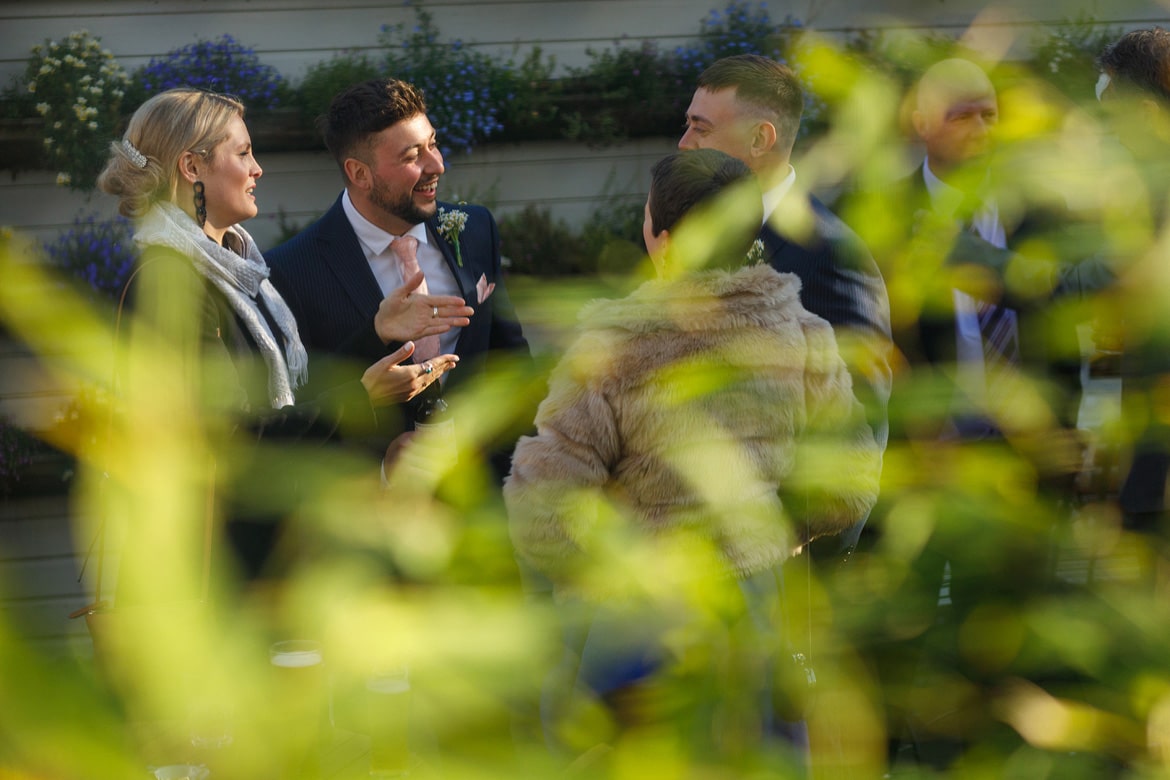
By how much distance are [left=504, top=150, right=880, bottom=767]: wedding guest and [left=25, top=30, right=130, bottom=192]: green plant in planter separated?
16.6 feet

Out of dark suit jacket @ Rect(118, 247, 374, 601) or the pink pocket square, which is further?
the pink pocket square

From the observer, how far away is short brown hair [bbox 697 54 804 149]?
2.90 metres

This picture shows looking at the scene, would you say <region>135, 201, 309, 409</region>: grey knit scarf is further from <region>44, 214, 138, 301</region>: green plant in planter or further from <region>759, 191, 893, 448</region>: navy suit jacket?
<region>44, 214, 138, 301</region>: green plant in planter

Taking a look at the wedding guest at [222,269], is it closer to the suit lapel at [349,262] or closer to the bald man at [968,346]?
the suit lapel at [349,262]

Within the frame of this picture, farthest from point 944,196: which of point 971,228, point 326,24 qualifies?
point 326,24

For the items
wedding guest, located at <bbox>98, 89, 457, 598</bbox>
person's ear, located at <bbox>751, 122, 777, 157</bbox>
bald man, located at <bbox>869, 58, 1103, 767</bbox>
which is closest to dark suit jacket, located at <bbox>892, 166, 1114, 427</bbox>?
bald man, located at <bbox>869, 58, 1103, 767</bbox>

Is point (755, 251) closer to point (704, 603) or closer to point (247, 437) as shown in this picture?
point (704, 603)

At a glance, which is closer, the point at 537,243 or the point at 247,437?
the point at 247,437

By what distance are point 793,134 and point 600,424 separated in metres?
1.34

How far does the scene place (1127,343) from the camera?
0.81 m

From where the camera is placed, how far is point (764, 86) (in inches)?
116

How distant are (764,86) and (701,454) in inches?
87.8

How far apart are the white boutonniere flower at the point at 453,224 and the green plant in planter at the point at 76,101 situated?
2795 mm

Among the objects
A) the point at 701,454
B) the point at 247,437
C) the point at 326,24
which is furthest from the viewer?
the point at 326,24
